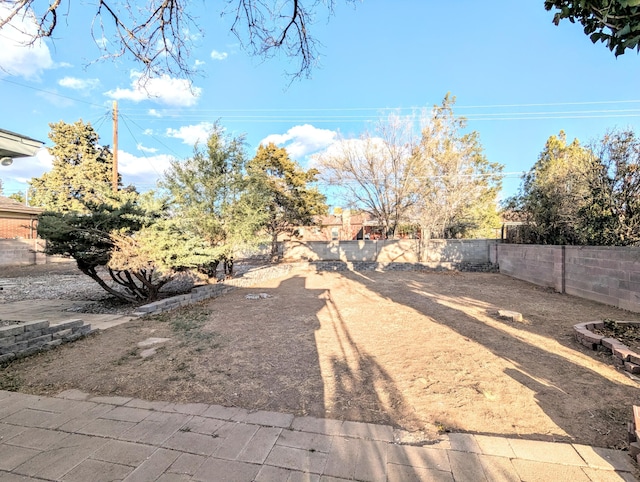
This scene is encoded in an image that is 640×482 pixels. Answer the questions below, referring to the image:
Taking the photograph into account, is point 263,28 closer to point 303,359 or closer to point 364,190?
point 303,359

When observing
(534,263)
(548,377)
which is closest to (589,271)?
(534,263)

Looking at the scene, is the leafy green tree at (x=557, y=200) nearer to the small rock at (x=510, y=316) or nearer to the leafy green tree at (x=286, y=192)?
the small rock at (x=510, y=316)

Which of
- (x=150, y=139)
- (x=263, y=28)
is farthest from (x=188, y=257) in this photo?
(x=150, y=139)

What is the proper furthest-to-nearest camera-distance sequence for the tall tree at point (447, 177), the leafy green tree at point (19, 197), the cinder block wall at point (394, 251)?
the leafy green tree at point (19, 197) → the tall tree at point (447, 177) → the cinder block wall at point (394, 251)

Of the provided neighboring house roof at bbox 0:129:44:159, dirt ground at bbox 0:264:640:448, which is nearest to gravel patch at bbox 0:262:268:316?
dirt ground at bbox 0:264:640:448

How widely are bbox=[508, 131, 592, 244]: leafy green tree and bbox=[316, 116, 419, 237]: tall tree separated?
587 cm

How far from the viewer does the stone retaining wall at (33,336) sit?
3.56 meters

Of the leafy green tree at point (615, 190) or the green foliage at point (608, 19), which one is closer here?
the green foliage at point (608, 19)

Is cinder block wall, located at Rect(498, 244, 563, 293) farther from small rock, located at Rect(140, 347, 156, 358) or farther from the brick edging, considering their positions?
small rock, located at Rect(140, 347, 156, 358)

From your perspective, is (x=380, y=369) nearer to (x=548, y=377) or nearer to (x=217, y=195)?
(x=548, y=377)

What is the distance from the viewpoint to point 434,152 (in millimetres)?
16281

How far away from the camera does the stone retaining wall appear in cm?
356

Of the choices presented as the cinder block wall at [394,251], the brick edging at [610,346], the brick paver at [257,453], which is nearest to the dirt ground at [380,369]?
the brick edging at [610,346]

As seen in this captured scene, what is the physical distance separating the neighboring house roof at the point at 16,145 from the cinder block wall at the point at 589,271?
30.4 feet
